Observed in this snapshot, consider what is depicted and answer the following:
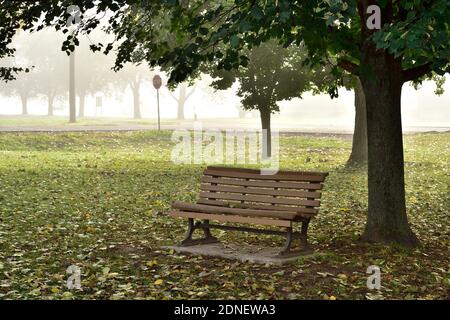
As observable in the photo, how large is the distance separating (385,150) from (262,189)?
5.88ft

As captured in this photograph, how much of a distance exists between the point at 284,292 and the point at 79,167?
52.0ft

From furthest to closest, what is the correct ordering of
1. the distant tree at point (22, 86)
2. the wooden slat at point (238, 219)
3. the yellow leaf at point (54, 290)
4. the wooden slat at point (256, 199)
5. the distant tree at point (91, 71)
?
the distant tree at point (22, 86) → the distant tree at point (91, 71) → the wooden slat at point (256, 199) → the wooden slat at point (238, 219) → the yellow leaf at point (54, 290)

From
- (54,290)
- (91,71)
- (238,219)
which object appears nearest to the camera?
(54,290)

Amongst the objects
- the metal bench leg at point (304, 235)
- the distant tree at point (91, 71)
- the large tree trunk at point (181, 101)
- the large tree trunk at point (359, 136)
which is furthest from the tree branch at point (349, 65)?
the distant tree at point (91, 71)

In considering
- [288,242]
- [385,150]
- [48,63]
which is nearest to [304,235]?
[288,242]

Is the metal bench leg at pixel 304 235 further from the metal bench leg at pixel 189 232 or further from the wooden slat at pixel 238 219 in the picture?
the metal bench leg at pixel 189 232

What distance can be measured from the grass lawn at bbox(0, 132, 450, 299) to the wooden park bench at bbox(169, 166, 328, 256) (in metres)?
0.52

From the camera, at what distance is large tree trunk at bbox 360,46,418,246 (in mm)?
9656

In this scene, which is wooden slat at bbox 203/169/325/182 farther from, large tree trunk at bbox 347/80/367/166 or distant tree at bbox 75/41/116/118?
distant tree at bbox 75/41/116/118

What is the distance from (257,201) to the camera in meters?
9.26

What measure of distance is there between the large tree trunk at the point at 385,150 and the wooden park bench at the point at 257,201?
1.13m

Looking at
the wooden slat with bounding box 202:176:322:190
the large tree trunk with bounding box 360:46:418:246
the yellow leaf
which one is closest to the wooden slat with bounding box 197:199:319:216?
the wooden slat with bounding box 202:176:322:190

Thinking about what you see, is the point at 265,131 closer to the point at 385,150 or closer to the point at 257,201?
the point at 385,150

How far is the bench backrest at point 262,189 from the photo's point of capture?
8.88 meters
